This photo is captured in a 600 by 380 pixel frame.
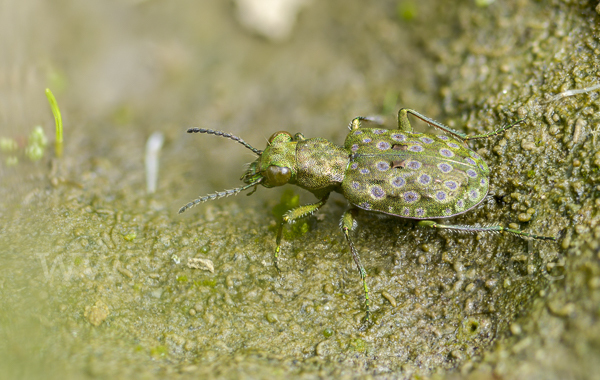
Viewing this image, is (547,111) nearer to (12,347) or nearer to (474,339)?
(474,339)

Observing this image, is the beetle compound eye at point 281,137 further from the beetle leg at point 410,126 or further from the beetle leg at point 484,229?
the beetle leg at point 484,229

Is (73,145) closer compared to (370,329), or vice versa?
(370,329)

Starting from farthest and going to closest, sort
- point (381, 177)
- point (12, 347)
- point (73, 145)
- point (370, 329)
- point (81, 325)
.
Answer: point (73, 145) < point (381, 177) < point (370, 329) < point (81, 325) < point (12, 347)

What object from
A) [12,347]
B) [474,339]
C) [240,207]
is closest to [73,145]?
[240,207]

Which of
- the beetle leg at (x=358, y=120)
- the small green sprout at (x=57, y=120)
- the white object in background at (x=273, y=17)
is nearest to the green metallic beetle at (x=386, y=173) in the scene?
the beetle leg at (x=358, y=120)

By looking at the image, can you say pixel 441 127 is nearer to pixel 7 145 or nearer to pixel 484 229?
pixel 484 229

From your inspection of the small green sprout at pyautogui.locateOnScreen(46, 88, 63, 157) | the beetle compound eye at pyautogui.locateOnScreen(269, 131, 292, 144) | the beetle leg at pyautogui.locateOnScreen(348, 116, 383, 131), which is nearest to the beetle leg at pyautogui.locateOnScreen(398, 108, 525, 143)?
the beetle leg at pyautogui.locateOnScreen(348, 116, 383, 131)

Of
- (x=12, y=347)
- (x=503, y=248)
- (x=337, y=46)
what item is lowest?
(x=12, y=347)

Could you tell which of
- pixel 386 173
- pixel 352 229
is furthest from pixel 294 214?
pixel 386 173

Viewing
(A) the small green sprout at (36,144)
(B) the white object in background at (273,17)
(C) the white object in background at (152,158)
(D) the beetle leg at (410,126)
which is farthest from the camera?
(B) the white object in background at (273,17)
